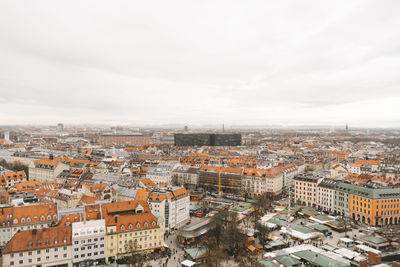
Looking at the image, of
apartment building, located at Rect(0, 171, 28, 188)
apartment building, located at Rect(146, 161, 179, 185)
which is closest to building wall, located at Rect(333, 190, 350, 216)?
apartment building, located at Rect(146, 161, 179, 185)

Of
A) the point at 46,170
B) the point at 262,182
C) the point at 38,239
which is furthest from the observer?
the point at 46,170

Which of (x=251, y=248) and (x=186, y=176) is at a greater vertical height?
(x=186, y=176)

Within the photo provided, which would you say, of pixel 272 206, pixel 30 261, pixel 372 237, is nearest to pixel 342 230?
pixel 372 237

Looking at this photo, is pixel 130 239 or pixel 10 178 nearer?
pixel 130 239

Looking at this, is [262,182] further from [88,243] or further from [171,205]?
[88,243]

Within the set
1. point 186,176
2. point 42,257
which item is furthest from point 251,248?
→ point 186,176

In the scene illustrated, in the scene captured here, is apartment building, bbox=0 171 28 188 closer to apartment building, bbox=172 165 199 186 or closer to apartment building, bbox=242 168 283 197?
apartment building, bbox=172 165 199 186

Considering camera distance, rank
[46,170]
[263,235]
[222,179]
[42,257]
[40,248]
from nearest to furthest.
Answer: [40,248] → [42,257] → [263,235] → [222,179] → [46,170]

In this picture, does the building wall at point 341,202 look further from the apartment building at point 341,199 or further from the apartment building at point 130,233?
the apartment building at point 130,233
